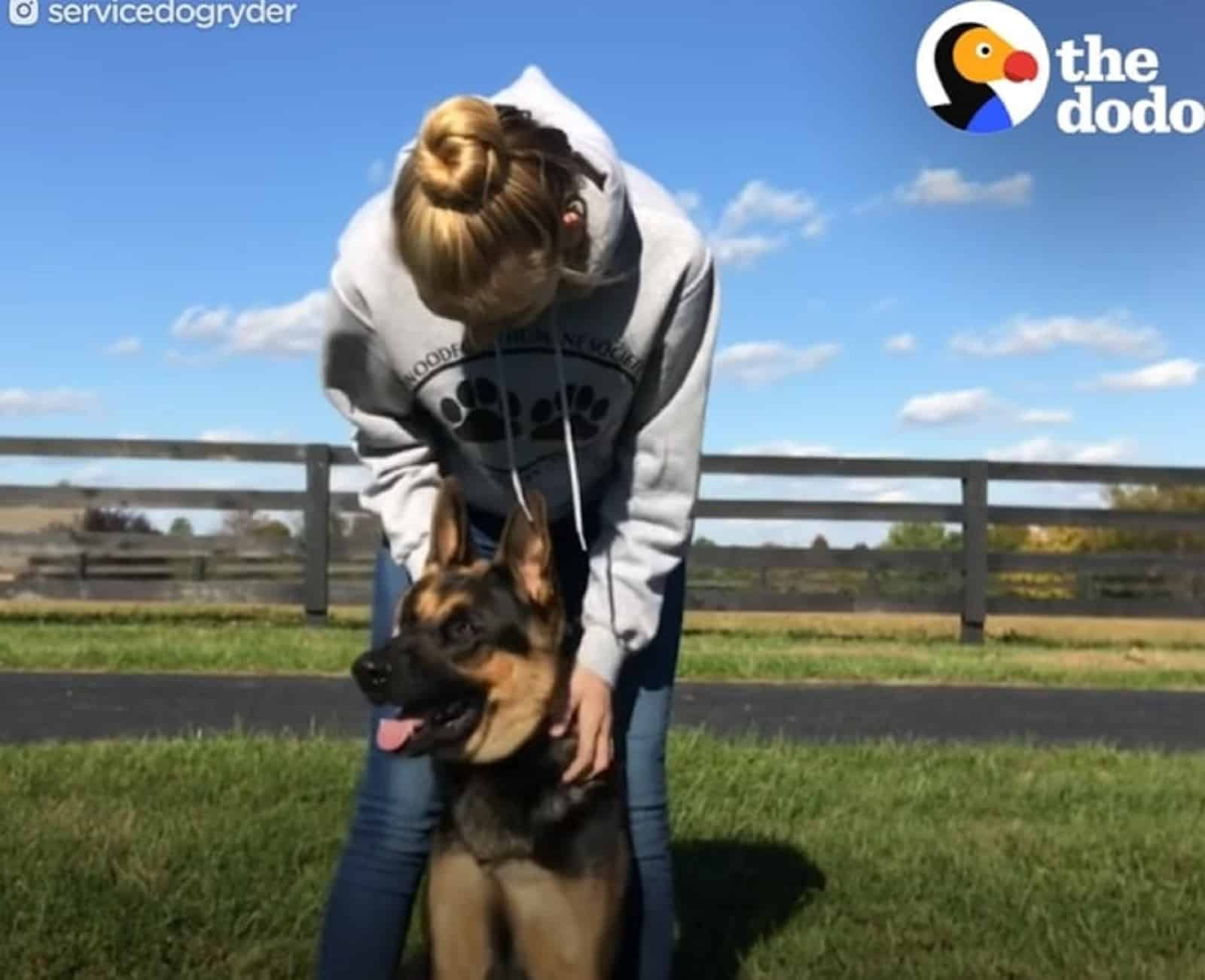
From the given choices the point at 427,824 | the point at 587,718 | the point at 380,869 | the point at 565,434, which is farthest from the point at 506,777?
the point at 565,434

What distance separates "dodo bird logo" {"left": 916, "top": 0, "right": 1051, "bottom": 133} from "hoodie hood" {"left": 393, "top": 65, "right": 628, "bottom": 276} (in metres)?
6.01

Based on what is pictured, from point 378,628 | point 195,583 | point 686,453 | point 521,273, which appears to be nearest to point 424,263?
point 521,273

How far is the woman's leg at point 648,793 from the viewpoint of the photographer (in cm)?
344

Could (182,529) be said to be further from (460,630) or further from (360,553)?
(460,630)

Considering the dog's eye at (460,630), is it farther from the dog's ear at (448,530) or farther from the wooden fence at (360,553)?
the wooden fence at (360,553)

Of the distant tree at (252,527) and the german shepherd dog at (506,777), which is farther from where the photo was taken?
the distant tree at (252,527)

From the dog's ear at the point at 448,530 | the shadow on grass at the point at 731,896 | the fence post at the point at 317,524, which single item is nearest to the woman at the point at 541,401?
the dog's ear at the point at 448,530

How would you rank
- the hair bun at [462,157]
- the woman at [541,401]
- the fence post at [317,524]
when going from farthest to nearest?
the fence post at [317,524] → the woman at [541,401] → the hair bun at [462,157]

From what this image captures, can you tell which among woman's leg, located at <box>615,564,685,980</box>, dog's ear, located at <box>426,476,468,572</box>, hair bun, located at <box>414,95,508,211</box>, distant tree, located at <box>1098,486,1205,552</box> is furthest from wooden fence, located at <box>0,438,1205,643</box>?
hair bun, located at <box>414,95,508,211</box>

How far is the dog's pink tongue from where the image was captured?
2.93m

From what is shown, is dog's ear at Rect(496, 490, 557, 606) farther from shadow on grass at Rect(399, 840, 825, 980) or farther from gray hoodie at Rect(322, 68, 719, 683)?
shadow on grass at Rect(399, 840, 825, 980)

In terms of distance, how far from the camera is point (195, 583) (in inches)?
482

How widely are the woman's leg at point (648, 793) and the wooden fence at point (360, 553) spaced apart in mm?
8606

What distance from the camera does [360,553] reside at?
39.6ft
